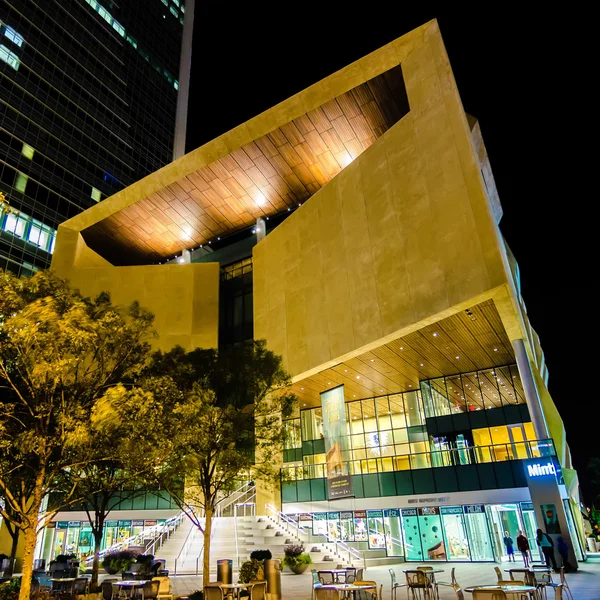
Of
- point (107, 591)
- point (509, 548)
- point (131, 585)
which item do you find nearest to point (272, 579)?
point (131, 585)

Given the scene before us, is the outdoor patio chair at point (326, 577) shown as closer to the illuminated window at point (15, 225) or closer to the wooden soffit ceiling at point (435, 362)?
the wooden soffit ceiling at point (435, 362)

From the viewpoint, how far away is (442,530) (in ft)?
83.4

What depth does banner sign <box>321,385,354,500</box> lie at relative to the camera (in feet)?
75.1

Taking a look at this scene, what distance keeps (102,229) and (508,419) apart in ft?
112

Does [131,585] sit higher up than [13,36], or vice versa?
[13,36]

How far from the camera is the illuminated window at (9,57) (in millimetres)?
54938

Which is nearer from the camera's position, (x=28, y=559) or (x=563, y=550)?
(x=28, y=559)

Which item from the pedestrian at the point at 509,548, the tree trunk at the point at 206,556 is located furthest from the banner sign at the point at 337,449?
the pedestrian at the point at 509,548

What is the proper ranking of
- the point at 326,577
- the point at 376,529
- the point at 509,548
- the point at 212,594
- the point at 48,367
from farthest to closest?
the point at 376,529 → the point at 509,548 → the point at 326,577 → the point at 48,367 → the point at 212,594

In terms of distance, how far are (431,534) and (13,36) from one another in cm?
7117

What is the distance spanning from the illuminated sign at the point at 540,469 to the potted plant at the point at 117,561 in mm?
19555

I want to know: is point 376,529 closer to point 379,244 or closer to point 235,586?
point 379,244

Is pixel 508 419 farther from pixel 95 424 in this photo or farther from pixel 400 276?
pixel 95 424

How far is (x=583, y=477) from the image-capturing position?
8544 centimetres
